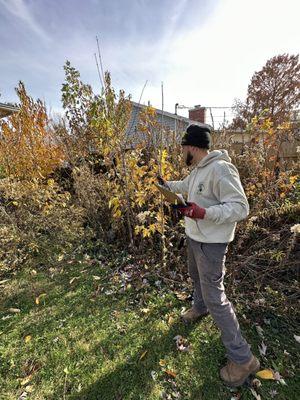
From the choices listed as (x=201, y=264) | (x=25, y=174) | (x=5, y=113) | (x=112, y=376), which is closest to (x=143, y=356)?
(x=112, y=376)

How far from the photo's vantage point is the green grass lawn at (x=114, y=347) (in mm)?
1857

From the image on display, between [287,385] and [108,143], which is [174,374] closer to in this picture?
[287,385]

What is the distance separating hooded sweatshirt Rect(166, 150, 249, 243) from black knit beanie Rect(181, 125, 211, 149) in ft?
0.36

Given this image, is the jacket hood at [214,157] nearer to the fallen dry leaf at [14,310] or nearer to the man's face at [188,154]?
the man's face at [188,154]

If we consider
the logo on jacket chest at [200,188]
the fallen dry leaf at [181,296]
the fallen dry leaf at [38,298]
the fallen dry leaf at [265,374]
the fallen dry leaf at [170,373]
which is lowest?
the fallen dry leaf at [170,373]

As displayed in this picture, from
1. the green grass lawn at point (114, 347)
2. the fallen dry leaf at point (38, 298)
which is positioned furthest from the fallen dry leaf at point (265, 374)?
the fallen dry leaf at point (38, 298)

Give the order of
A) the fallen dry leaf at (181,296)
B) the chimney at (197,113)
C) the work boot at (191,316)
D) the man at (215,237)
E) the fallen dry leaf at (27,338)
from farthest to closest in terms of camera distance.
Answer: the chimney at (197,113)
the fallen dry leaf at (181,296)
the work boot at (191,316)
the fallen dry leaf at (27,338)
the man at (215,237)

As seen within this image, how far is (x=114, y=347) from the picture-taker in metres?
2.22

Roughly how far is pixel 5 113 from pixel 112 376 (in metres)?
14.5

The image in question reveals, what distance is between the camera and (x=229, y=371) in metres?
1.86

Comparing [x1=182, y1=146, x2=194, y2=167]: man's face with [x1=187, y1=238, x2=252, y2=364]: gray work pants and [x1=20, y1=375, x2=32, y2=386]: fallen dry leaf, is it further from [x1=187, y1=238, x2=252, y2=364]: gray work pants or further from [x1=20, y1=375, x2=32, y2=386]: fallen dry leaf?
[x1=20, y1=375, x2=32, y2=386]: fallen dry leaf

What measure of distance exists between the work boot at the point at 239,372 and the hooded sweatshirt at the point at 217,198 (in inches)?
36.9

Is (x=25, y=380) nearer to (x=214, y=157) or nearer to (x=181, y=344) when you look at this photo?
(x=181, y=344)

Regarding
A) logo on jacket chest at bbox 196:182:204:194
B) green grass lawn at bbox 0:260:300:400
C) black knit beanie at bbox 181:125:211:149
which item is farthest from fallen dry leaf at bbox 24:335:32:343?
black knit beanie at bbox 181:125:211:149
